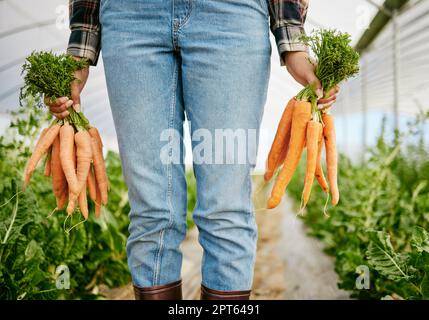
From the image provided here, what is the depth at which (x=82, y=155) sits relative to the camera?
1.40 metres

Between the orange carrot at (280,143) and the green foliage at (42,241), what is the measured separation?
0.76 metres

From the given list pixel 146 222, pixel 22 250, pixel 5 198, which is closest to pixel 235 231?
pixel 146 222

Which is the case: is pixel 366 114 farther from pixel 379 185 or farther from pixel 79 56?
pixel 79 56

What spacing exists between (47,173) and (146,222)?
507mm

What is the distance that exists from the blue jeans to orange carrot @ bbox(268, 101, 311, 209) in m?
0.13

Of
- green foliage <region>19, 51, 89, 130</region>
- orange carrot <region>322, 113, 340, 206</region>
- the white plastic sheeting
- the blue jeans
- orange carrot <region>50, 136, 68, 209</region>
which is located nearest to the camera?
the blue jeans

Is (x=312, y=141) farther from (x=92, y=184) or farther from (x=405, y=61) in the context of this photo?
(x=405, y=61)

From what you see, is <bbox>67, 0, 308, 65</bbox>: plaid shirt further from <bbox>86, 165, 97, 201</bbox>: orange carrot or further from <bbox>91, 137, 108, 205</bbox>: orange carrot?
<bbox>86, 165, 97, 201</bbox>: orange carrot

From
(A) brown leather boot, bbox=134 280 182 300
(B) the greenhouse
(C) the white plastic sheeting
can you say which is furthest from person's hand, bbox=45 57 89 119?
(C) the white plastic sheeting

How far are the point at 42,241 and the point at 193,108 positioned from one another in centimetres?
97

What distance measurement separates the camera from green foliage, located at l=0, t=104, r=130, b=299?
1.54 meters
